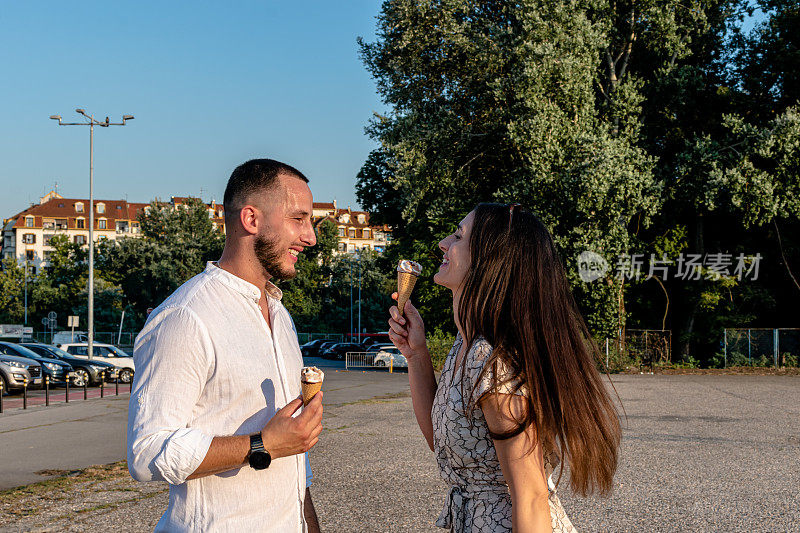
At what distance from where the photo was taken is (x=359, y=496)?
7848 millimetres

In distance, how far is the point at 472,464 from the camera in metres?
2.54

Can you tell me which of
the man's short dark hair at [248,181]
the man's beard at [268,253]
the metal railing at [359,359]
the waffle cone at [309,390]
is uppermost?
the man's short dark hair at [248,181]

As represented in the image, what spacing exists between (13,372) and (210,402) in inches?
863

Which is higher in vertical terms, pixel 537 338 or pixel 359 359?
pixel 537 338

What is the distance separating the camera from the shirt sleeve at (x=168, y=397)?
215cm

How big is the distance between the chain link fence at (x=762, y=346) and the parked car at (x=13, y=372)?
2738cm

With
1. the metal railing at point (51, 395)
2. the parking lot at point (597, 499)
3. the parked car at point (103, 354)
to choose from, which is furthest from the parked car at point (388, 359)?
the parking lot at point (597, 499)

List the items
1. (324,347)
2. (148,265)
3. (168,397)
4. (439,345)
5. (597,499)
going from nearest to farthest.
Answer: (168,397) → (597,499) → (439,345) → (324,347) → (148,265)

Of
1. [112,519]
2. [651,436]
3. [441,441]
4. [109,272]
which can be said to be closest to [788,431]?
[651,436]

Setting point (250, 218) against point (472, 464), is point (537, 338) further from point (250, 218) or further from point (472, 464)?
point (250, 218)

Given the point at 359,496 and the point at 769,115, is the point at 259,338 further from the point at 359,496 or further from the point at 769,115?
the point at 769,115

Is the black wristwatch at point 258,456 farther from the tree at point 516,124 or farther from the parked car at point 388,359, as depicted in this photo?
the parked car at point 388,359

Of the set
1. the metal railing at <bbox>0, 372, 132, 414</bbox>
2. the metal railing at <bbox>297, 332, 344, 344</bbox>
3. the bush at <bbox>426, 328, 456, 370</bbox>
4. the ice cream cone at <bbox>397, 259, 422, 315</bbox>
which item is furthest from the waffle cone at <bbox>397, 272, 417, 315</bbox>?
the metal railing at <bbox>297, 332, 344, 344</bbox>

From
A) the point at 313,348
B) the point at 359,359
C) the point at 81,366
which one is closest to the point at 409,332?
the point at 81,366
